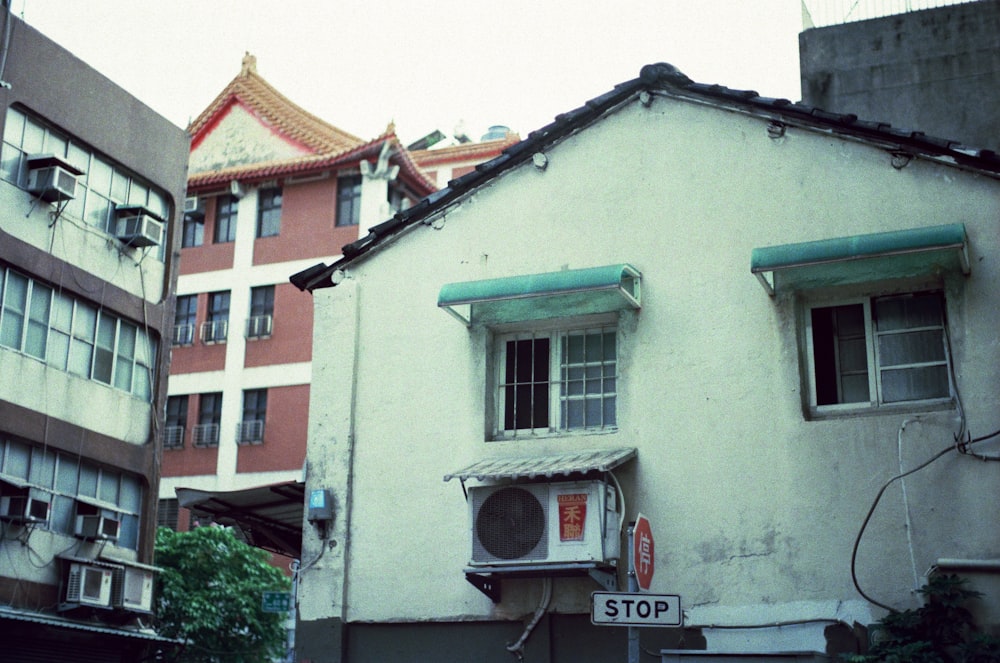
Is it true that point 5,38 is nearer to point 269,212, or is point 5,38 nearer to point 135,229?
point 135,229

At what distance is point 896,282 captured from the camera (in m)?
12.3

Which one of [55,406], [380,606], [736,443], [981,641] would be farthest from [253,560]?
[981,641]

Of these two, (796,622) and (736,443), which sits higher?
(736,443)

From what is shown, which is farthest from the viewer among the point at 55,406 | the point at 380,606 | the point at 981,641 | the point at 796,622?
the point at 55,406

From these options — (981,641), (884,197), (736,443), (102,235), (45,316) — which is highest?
(102,235)

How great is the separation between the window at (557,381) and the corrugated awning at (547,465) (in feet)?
1.58

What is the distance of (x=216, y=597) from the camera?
94.2 feet

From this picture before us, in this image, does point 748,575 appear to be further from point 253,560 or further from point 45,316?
point 253,560

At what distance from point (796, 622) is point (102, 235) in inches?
753

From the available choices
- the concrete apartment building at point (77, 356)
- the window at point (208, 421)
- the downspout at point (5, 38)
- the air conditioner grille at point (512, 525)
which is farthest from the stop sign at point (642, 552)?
the window at point (208, 421)

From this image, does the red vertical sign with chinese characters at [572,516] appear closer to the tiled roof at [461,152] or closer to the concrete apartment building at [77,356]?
the concrete apartment building at [77,356]

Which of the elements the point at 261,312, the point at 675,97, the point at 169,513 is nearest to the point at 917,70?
the point at 675,97

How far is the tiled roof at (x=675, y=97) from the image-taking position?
12320mm

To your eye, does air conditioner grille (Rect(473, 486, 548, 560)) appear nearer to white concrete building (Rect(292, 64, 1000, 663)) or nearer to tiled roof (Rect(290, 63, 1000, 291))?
white concrete building (Rect(292, 64, 1000, 663))
